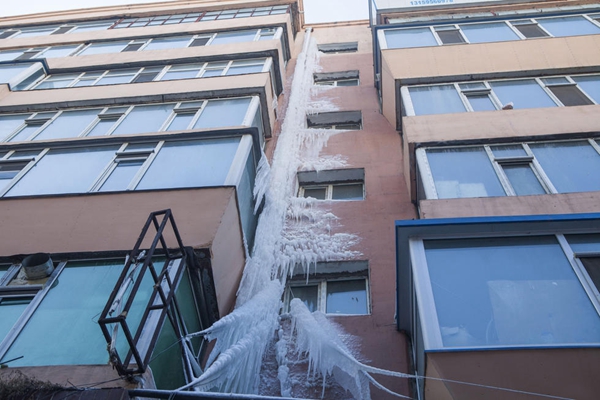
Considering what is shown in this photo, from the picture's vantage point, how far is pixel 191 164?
809 cm

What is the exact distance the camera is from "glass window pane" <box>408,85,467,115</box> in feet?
A: 30.5

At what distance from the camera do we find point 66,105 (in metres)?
11.0

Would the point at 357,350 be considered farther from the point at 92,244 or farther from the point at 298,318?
the point at 92,244

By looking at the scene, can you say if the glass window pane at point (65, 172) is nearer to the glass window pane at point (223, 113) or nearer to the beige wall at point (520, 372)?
the glass window pane at point (223, 113)

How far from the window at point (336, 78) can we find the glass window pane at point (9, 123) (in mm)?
8084

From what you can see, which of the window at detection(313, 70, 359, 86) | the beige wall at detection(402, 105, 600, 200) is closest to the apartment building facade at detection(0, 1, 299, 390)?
the window at detection(313, 70, 359, 86)

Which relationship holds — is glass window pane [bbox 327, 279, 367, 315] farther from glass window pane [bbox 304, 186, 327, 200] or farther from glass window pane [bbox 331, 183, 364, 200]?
glass window pane [bbox 304, 186, 327, 200]

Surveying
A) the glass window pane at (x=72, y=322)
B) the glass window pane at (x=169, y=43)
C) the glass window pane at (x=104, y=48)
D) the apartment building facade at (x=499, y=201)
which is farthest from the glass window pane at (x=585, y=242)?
the glass window pane at (x=104, y=48)

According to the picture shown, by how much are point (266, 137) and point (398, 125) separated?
291cm

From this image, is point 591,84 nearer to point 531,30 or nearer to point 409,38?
point 531,30

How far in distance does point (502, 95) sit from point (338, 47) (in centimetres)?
946

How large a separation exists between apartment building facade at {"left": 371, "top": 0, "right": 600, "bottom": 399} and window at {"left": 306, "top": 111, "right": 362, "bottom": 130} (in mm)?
1292

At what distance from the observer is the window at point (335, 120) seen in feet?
43.4

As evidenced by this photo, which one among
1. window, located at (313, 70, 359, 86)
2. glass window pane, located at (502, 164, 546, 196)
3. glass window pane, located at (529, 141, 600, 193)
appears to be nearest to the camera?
glass window pane, located at (529, 141, 600, 193)
